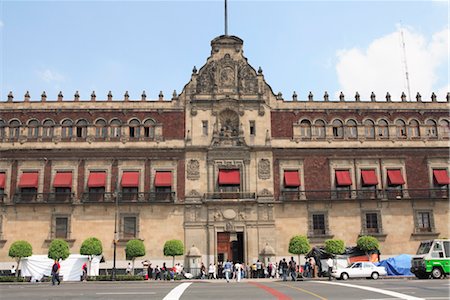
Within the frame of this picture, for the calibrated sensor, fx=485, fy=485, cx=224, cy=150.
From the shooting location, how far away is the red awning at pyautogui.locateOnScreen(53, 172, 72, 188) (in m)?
42.5

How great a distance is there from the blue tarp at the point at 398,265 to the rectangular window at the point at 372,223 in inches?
216

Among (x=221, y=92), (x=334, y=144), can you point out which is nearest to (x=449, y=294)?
(x=334, y=144)

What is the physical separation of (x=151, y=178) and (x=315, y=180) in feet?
48.8

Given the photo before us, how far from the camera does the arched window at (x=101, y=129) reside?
146 feet

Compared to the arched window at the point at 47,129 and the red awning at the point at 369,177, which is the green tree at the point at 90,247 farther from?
the red awning at the point at 369,177

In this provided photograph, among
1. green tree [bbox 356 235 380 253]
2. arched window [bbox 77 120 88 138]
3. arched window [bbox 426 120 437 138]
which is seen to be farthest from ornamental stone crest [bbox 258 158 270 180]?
arched window [bbox 77 120 88 138]

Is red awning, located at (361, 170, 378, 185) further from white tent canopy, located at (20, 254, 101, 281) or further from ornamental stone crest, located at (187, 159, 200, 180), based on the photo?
white tent canopy, located at (20, 254, 101, 281)

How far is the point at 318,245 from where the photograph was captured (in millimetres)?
42656

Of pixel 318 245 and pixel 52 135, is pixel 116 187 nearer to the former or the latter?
pixel 52 135

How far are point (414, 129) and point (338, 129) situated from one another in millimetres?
7365

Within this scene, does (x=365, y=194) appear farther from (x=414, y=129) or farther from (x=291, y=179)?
(x=414, y=129)

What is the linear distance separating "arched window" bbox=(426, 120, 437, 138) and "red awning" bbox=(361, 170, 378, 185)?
23.8 ft

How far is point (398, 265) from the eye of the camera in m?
37.8

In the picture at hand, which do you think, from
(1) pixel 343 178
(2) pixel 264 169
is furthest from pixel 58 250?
(1) pixel 343 178
